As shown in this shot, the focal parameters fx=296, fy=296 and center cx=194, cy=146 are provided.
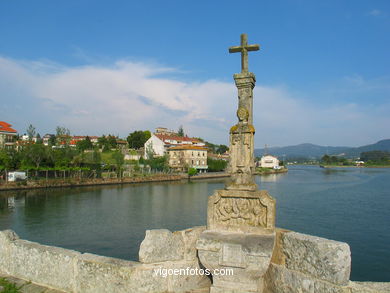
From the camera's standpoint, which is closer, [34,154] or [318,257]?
[318,257]

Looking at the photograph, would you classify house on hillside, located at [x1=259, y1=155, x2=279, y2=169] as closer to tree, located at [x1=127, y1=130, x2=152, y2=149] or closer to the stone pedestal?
tree, located at [x1=127, y1=130, x2=152, y2=149]

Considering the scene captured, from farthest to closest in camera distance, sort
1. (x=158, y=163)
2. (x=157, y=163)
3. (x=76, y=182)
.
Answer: (x=158, y=163), (x=157, y=163), (x=76, y=182)

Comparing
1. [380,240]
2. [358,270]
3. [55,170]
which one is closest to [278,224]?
[380,240]

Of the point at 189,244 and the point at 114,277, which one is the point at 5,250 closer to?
the point at 114,277

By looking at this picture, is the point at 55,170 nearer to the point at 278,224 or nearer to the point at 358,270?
the point at 278,224

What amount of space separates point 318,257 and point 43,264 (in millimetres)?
4847

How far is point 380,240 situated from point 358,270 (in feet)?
24.0

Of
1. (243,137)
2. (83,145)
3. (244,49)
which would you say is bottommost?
(243,137)

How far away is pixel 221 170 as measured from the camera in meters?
106

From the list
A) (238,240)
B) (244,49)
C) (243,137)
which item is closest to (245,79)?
(244,49)

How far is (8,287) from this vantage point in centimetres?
534

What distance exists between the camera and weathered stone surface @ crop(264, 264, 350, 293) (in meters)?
4.26

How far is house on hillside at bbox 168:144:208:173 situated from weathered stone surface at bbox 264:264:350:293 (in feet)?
290

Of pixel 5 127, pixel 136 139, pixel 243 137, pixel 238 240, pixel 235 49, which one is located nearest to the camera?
pixel 238 240
